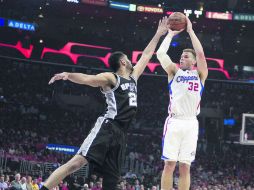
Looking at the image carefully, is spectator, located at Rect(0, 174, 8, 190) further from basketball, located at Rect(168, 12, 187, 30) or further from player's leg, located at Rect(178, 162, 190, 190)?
basketball, located at Rect(168, 12, 187, 30)

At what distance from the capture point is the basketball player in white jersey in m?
7.69

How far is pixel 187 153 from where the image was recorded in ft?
25.3

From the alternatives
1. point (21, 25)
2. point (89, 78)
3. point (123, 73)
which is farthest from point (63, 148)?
point (89, 78)

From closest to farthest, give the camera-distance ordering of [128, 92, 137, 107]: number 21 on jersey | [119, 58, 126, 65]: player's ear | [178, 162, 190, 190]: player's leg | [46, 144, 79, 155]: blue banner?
[128, 92, 137, 107]: number 21 on jersey < [119, 58, 126, 65]: player's ear < [178, 162, 190, 190]: player's leg < [46, 144, 79, 155]: blue banner

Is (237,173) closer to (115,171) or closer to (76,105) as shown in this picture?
(76,105)

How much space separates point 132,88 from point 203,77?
140 centimetres

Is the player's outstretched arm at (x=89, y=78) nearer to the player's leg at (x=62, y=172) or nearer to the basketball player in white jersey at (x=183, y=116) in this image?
the player's leg at (x=62, y=172)

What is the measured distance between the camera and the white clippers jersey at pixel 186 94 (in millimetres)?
7891

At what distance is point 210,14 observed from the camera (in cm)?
3997

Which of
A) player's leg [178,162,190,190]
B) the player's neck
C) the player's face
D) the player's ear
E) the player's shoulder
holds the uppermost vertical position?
the player's face

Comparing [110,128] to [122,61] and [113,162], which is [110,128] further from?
[122,61]

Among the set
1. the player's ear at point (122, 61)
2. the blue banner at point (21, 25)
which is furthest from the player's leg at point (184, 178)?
the blue banner at point (21, 25)

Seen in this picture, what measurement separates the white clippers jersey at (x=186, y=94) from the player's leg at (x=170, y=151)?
8.5 inches

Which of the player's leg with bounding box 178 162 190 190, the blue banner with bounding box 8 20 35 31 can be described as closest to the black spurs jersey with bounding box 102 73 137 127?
the player's leg with bounding box 178 162 190 190
